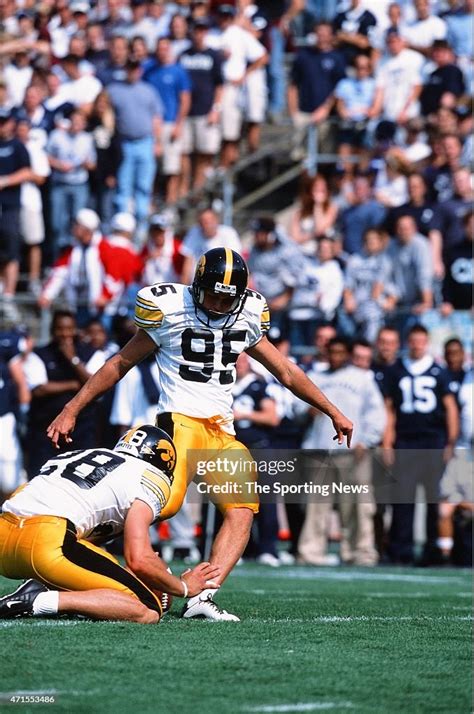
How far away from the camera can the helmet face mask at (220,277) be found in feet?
21.9

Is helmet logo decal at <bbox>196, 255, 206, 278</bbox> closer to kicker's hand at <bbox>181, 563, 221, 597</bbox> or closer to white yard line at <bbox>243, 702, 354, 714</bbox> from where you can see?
kicker's hand at <bbox>181, 563, 221, 597</bbox>

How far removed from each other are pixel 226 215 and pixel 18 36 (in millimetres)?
4455

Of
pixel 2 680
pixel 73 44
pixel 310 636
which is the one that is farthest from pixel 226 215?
pixel 2 680

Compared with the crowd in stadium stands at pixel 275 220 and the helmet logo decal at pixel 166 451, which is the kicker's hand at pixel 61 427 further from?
the crowd in stadium stands at pixel 275 220

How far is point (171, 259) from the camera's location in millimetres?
13641

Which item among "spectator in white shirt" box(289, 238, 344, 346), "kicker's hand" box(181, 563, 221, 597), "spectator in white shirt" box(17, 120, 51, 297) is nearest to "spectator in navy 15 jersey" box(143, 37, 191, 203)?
"spectator in white shirt" box(17, 120, 51, 297)

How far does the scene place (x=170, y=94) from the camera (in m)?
15.9

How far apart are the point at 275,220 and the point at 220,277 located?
8320mm

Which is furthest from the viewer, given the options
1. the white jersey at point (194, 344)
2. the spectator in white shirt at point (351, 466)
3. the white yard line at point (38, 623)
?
the spectator in white shirt at point (351, 466)

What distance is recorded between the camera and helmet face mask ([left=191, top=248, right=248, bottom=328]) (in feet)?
21.9

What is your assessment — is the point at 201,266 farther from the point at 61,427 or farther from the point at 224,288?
the point at 61,427

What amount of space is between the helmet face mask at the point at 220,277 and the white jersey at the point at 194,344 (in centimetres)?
12

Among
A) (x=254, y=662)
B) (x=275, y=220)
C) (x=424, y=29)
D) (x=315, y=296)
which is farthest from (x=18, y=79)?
(x=254, y=662)

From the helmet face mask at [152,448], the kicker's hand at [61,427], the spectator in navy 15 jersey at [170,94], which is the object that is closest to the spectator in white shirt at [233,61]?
the spectator in navy 15 jersey at [170,94]
